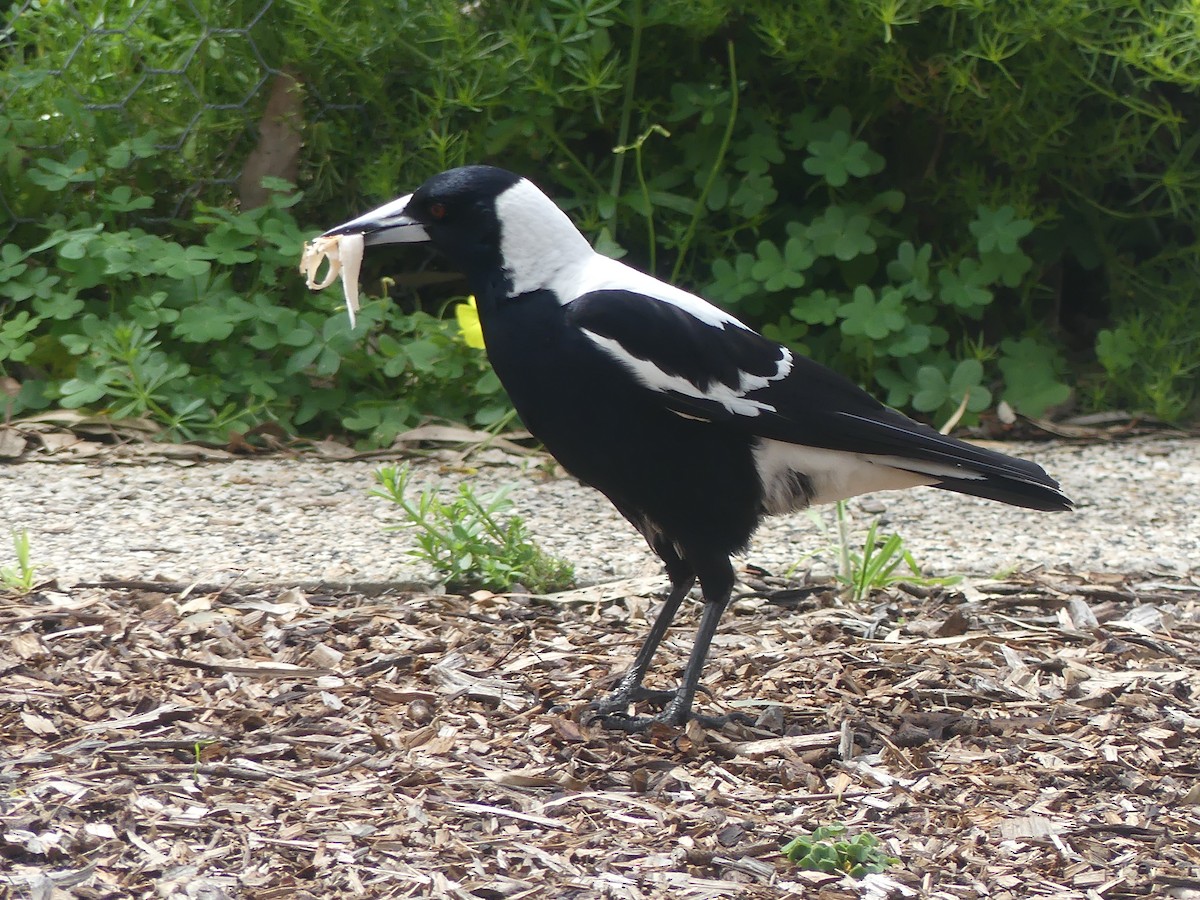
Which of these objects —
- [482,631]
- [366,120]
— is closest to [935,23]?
[366,120]

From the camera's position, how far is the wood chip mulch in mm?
2166

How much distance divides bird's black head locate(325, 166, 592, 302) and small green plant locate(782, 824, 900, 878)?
115 centimetres

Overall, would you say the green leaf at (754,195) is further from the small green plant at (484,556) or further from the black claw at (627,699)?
the black claw at (627,699)

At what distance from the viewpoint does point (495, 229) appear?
9.24 ft

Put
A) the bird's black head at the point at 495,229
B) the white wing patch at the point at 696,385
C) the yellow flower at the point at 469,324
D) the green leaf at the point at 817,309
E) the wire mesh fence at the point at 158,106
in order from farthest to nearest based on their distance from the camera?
the wire mesh fence at the point at 158,106
the green leaf at the point at 817,309
the yellow flower at the point at 469,324
the bird's black head at the point at 495,229
the white wing patch at the point at 696,385

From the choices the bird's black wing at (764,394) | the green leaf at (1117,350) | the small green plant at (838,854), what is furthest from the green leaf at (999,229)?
the small green plant at (838,854)

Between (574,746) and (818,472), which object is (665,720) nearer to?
(574,746)

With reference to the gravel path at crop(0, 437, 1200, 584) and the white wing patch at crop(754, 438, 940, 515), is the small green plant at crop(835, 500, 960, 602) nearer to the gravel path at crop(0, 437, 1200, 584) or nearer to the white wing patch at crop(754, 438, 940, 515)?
the gravel path at crop(0, 437, 1200, 584)

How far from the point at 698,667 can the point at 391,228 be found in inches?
41.4

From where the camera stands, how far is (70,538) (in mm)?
3623

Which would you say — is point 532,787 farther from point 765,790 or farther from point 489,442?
point 489,442

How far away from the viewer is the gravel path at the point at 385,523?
3.55 metres

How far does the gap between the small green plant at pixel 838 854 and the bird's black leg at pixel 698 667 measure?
624 millimetres

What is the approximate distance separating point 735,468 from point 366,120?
2736mm
